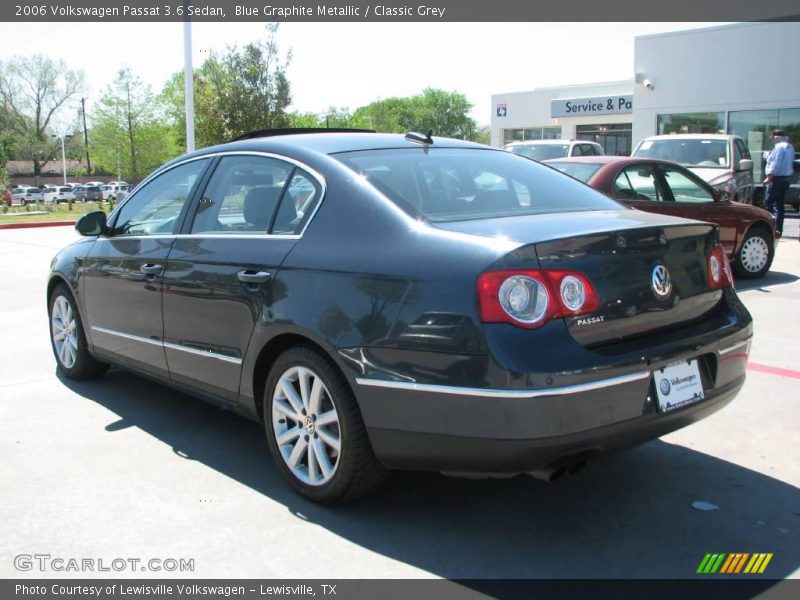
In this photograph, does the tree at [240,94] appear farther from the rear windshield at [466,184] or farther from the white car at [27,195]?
the white car at [27,195]

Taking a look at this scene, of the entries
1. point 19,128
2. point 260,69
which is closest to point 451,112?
point 19,128

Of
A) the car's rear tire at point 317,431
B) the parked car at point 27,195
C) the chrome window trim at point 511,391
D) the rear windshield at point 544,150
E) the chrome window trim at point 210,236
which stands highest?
the parked car at point 27,195

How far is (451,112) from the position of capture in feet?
361

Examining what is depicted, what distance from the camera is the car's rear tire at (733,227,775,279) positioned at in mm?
10102

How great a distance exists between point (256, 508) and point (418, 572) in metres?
0.94

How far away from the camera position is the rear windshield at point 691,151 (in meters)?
13.1

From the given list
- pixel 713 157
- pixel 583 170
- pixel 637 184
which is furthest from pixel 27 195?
pixel 637 184

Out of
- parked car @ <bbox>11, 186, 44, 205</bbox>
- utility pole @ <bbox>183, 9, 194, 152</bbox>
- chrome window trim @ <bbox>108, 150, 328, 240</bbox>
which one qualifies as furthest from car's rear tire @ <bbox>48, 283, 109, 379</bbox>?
parked car @ <bbox>11, 186, 44, 205</bbox>

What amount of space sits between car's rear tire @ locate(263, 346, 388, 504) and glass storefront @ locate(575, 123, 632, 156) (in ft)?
107

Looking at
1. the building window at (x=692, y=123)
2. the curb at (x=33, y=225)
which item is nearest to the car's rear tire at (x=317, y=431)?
the curb at (x=33, y=225)

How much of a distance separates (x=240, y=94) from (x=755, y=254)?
19995mm

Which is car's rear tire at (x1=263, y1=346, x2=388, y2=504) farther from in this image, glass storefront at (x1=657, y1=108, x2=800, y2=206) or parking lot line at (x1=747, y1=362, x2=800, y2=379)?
glass storefront at (x1=657, y1=108, x2=800, y2=206)

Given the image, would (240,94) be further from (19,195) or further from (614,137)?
(19,195)

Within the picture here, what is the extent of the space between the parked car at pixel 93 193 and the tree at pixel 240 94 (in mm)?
39124
